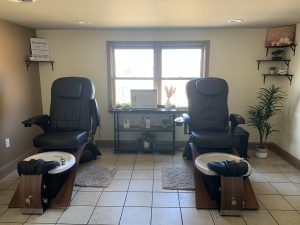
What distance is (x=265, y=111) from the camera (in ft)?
11.3

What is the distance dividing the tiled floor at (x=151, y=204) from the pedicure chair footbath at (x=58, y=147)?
5.3 inches

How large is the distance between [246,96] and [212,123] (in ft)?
3.45

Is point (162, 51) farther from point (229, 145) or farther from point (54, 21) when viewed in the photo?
point (229, 145)

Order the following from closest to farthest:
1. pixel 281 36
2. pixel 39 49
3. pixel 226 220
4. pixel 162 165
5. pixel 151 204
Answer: pixel 226 220
pixel 151 204
pixel 162 165
pixel 281 36
pixel 39 49

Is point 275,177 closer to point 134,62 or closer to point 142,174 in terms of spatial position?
point 142,174

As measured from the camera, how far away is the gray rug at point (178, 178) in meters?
2.62

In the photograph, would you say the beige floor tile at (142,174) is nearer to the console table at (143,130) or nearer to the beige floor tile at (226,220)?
the console table at (143,130)

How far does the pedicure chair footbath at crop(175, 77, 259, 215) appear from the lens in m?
2.09

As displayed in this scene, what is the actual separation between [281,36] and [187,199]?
107 inches

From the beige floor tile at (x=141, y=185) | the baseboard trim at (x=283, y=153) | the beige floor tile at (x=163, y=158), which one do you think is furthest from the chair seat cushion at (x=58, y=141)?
the baseboard trim at (x=283, y=153)

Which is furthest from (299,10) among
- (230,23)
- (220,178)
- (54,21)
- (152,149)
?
(54,21)

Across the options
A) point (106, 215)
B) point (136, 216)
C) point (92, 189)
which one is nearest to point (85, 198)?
point (92, 189)

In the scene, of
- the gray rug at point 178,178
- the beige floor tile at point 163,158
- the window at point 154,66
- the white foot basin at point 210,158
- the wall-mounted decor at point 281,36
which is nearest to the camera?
the white foot basin at point 210,158

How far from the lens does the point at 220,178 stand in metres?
2.13
